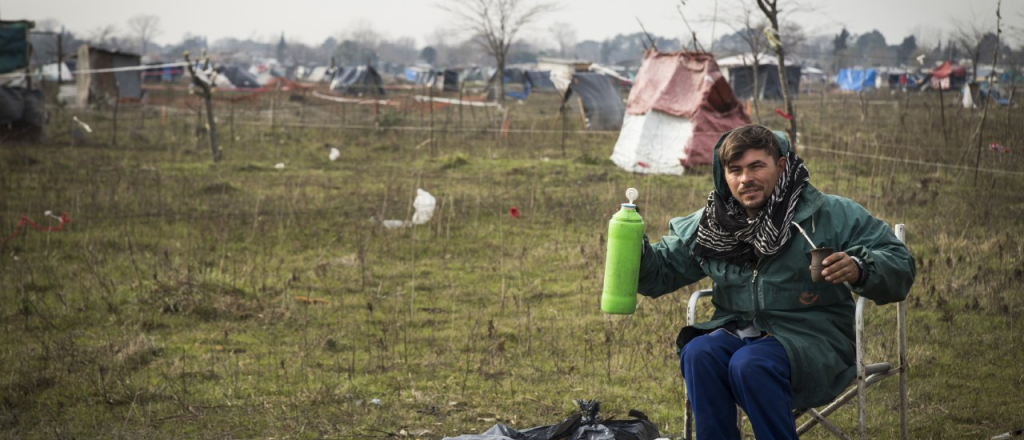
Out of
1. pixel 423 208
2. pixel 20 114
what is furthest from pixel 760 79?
pixel 423 208

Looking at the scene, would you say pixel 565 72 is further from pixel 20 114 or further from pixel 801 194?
pixel 801 194

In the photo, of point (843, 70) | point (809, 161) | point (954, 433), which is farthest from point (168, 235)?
point (843, 70)

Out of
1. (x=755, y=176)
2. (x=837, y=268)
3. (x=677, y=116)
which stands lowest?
(x=837, y=268)

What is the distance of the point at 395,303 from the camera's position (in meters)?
6.54

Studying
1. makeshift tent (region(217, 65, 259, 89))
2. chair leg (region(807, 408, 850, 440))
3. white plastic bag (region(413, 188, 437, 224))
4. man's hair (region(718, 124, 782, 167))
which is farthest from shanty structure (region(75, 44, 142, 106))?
chair leg (region(807, 408, 850, 440))

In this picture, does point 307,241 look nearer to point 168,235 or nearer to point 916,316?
point 168,235

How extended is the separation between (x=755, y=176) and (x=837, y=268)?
0.44 m

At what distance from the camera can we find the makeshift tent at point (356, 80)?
40469mm

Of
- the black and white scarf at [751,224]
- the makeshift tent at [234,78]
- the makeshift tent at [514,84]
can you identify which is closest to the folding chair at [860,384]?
the black and white scarf at [751,224]

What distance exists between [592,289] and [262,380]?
105 inches

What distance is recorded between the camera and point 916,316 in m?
5.57

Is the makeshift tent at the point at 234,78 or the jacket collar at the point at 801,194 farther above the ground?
the jacket collar at the point at 801,194

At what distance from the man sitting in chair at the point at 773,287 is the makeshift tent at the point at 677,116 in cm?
1060

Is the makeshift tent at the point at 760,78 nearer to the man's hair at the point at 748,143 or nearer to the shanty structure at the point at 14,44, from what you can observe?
the shanty structure at the point at 14,44
